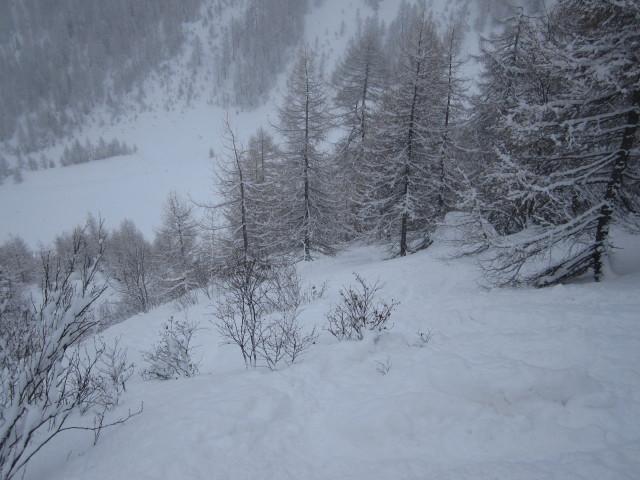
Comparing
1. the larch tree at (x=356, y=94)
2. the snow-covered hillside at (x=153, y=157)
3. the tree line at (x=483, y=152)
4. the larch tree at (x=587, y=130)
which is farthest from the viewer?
the snow-covered hillside at (x=153, y=157)

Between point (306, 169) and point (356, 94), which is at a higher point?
point (356, 94)

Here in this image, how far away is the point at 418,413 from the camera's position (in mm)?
3793

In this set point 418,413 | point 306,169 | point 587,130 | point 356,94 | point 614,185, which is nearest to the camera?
point 418,413

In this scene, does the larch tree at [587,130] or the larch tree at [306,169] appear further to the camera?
the larch tree at [306,169]

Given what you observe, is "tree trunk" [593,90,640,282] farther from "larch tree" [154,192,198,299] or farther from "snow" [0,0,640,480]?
"larch tree" [154,192,198,299]

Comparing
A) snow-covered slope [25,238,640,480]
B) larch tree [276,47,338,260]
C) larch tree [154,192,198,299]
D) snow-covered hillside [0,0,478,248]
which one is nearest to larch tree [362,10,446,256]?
larch tree [276,47,338,260]

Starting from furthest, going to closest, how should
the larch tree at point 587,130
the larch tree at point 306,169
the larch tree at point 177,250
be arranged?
the larch tree at point 177,250 < the larch tree at point 306,169 < the larch tree at point 587,130

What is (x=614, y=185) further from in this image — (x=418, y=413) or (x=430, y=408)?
(x=418, y=413)

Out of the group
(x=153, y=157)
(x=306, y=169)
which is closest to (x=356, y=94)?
(x=306, y=169)

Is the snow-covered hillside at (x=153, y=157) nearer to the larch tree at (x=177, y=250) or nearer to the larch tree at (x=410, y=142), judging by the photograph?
the larch tree at (x=177, y=250)

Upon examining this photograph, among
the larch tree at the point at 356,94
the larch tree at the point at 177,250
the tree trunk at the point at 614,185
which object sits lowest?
the larch tree at the point at 177,250

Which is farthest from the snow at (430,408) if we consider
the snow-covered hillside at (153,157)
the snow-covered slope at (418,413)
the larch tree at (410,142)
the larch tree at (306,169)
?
the snow-covered hillside at (153,157)

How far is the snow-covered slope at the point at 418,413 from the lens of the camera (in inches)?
123

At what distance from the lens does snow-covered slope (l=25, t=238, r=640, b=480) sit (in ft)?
10.3
